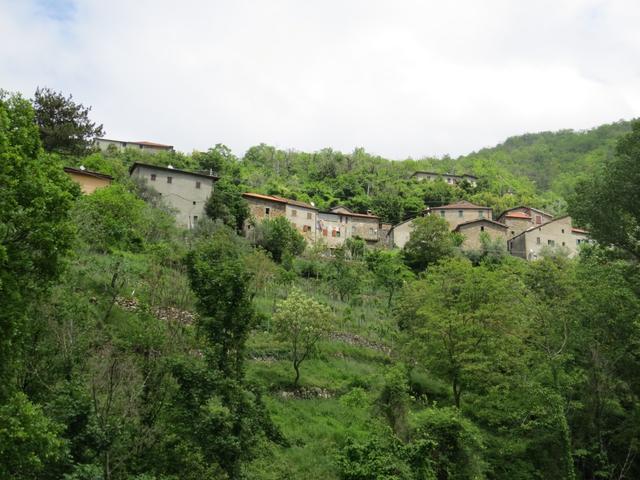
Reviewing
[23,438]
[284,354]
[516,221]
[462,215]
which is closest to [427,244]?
[462,215]

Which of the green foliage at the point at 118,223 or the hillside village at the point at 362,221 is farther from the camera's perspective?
the hillside village at the point at 362,221

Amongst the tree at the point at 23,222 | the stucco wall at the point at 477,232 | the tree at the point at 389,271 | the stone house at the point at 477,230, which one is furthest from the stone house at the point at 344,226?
the tree at the point at 23,222

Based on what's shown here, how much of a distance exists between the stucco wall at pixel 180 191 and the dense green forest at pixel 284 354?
8433mm

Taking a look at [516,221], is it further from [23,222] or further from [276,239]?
[23,222]

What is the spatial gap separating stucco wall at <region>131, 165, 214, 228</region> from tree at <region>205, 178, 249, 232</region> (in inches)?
39.3

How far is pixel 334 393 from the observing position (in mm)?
24906

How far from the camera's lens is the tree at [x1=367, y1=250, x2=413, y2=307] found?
43406 millimetres

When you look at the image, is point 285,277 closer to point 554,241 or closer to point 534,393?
point 534,393

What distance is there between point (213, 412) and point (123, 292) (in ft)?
54.2

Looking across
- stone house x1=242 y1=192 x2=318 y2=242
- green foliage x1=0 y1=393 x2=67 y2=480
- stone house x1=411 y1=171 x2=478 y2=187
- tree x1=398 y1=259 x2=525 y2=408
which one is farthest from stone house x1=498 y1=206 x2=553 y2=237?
green foliage x1=0 y1=393 x2=67 y2=480

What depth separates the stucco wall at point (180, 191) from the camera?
54.1 meters

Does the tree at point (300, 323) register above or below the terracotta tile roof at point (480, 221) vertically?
below

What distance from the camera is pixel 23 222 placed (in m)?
12.0

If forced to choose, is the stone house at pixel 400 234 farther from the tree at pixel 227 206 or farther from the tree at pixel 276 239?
the tree at pixel 227 206
